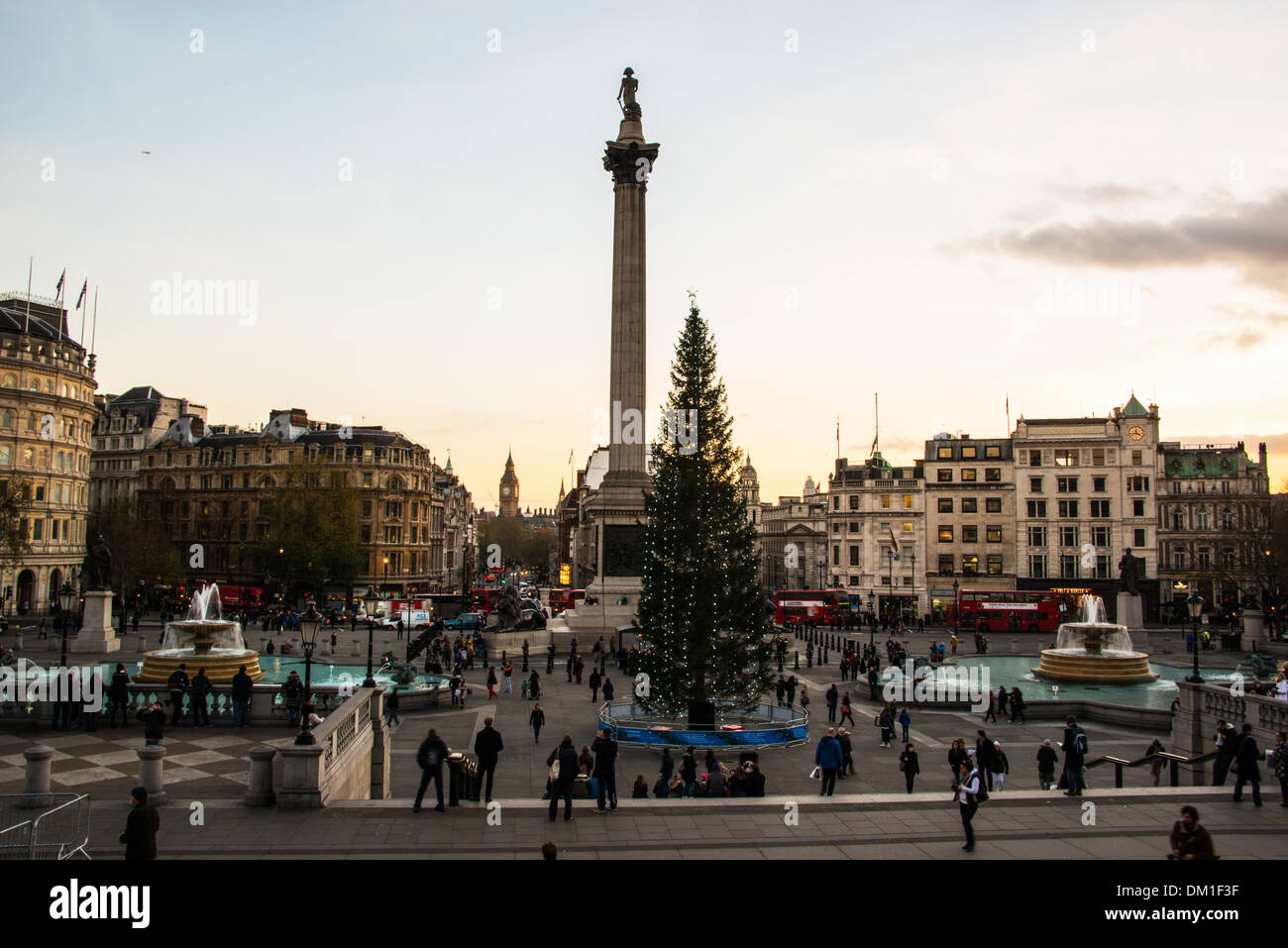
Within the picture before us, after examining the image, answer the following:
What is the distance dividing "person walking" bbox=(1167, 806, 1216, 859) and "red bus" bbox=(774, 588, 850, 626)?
57.6m

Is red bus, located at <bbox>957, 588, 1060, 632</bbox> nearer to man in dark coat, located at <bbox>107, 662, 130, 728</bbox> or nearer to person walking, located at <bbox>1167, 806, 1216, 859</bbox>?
man in dark coat, located at <bbox>107, 662, 130, 728</bbox>

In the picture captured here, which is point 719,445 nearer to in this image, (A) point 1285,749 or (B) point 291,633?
(A) point 1285,749

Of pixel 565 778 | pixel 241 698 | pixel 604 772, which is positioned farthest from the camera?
pixel 241 698

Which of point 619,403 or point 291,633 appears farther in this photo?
point 619,403

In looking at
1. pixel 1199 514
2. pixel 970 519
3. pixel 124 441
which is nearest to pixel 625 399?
pixel 970 519

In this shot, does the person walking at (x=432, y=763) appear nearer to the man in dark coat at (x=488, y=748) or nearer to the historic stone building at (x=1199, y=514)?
the man in dark coat at (x=488, y=748)

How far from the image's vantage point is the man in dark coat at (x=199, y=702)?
24.3 m

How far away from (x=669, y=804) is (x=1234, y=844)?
28.7 feet

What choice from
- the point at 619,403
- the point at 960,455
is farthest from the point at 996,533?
the point at 619,403

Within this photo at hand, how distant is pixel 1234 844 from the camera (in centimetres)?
1346

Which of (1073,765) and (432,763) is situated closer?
(432,763)

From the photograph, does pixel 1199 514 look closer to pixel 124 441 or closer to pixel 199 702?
pixel 199 702

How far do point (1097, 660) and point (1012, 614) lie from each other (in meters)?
29.9

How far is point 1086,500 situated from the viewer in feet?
258
